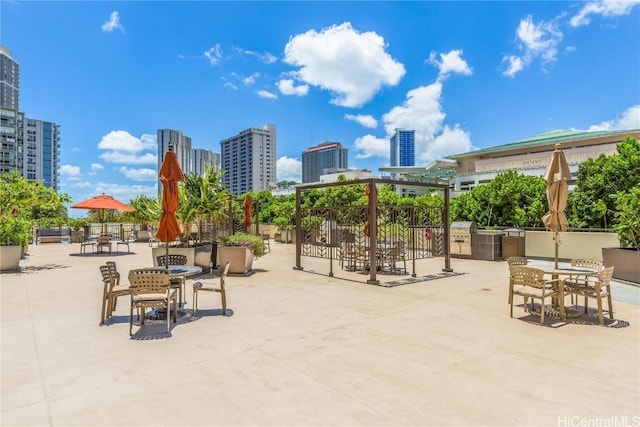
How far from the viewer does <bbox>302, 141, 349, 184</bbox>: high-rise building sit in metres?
134

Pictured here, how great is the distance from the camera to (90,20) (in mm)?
12742

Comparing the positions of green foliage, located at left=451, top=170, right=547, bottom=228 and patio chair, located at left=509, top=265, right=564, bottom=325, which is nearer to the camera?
patio chair, located at left=509, top=265, right=564, bottom=325

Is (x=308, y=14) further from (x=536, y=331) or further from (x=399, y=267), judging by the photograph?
(x=536, y=331)

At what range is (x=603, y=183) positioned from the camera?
15141mm

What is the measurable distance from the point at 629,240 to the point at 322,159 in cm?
13265

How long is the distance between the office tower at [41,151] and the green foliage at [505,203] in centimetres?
12335

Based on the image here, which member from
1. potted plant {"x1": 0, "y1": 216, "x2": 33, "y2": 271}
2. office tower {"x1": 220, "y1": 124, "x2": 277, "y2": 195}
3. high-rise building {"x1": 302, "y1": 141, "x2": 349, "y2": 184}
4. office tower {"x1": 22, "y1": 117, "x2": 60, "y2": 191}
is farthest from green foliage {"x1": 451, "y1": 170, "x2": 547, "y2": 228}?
office tower {"x1": 22, "y1": 117, "x2": 60, "y2": 191}

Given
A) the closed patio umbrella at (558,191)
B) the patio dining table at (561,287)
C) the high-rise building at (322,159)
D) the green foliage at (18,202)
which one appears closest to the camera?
the patio dining table at (561,287)

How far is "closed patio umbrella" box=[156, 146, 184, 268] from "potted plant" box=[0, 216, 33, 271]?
6.70 m

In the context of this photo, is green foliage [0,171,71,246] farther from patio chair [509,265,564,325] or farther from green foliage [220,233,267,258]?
patio chair [509,265,564,325]

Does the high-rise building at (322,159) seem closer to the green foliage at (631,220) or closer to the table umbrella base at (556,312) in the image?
the green foliage at (631,220)

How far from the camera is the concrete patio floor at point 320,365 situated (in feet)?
8.96

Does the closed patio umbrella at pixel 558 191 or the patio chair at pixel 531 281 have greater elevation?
the closed patio umbrella at pixel 558 191

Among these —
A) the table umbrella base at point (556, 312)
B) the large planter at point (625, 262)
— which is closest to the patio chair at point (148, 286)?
the table umbrella base at point (556, 312)
